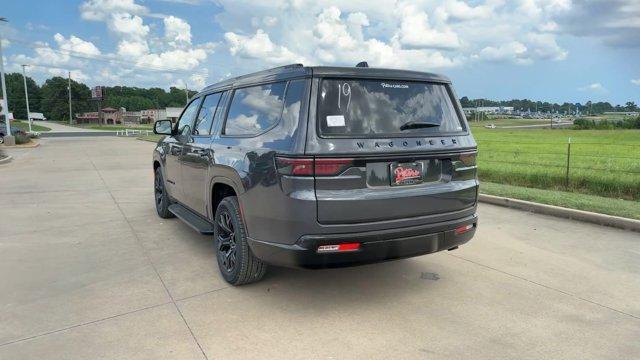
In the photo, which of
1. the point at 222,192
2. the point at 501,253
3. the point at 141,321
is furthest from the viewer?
the point at 501,253

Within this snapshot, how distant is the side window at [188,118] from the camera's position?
228 inches

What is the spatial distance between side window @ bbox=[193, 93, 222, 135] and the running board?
97 centimetres

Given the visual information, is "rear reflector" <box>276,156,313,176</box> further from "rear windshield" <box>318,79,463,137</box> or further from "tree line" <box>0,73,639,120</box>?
"tree line" <box>0,73,639,120</box>

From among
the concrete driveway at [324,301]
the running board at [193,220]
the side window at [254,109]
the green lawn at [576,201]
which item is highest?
the side window at [254,109]

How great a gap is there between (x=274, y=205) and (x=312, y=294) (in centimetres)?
106

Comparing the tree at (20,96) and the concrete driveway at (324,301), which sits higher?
the tree at (20,96)

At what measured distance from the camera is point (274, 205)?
11.7 ft

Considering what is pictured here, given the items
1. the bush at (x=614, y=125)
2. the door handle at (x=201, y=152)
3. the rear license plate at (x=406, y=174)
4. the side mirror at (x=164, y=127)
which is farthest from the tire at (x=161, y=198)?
the bush at (x=614, y=125)

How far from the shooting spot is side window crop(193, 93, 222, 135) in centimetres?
512

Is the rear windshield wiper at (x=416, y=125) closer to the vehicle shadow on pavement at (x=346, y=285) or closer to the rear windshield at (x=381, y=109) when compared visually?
the rear windshield at (x=381, y=109)

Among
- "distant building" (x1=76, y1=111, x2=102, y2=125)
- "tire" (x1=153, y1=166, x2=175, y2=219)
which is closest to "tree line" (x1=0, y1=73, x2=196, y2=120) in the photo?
"distant building" (x1=76, y1=111, x2=102, y2=125)

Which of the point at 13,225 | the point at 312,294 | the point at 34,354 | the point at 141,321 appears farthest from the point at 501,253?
the point at 13,225

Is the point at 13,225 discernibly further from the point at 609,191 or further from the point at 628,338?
the point at 609,191

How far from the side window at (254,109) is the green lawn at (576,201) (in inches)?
205
